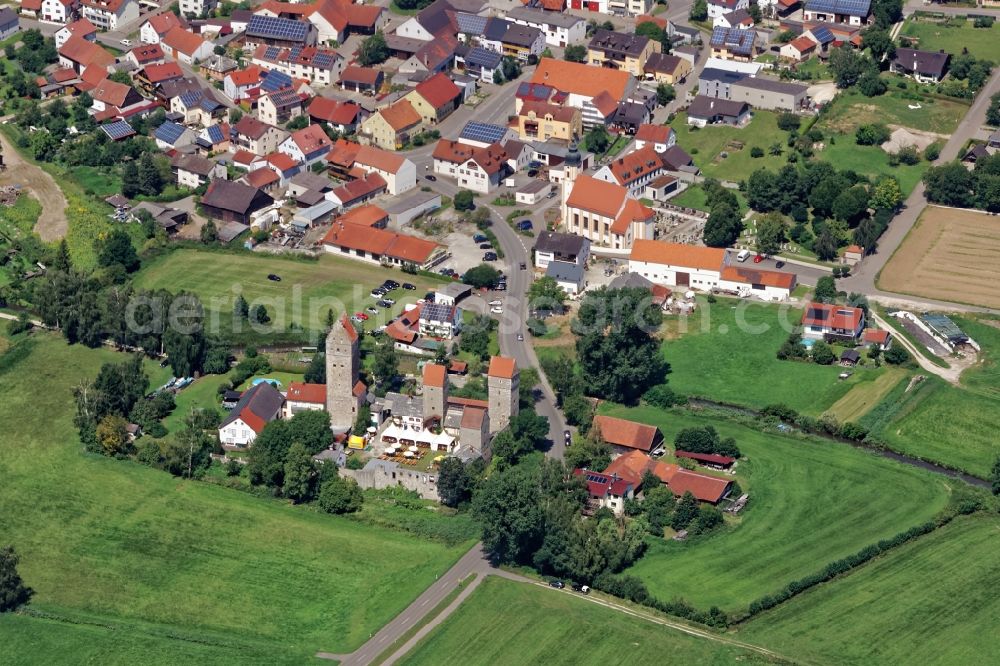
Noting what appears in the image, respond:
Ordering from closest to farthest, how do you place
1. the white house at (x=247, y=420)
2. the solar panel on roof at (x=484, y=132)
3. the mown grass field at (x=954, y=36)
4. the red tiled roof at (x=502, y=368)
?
the red tiled roof at (x=502, y=368) → the white house at (x=247, y=420) → the solar panel on roof at (x=484, y=132) → the mown grass field at (x=954, y=36)

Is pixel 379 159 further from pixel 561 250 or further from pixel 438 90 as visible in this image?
pixel 561 250

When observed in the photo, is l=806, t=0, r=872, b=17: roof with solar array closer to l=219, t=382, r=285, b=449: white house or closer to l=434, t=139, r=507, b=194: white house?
l=434, t=139, r=507, b=194: white house

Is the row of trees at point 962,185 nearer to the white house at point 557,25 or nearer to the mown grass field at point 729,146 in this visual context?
the mown grass field at point 729,146

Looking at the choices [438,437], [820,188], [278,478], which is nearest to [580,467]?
[438,437]

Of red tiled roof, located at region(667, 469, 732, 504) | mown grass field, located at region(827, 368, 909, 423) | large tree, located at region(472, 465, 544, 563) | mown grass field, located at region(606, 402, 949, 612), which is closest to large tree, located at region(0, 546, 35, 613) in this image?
large tree, located at region(472, 465, 544, 563)

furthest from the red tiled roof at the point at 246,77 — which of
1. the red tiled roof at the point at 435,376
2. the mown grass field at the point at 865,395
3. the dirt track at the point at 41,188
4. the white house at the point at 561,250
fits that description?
the mown grass field at the point at 865,395

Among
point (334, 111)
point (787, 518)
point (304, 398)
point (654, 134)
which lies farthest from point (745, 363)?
point (334, 111)
